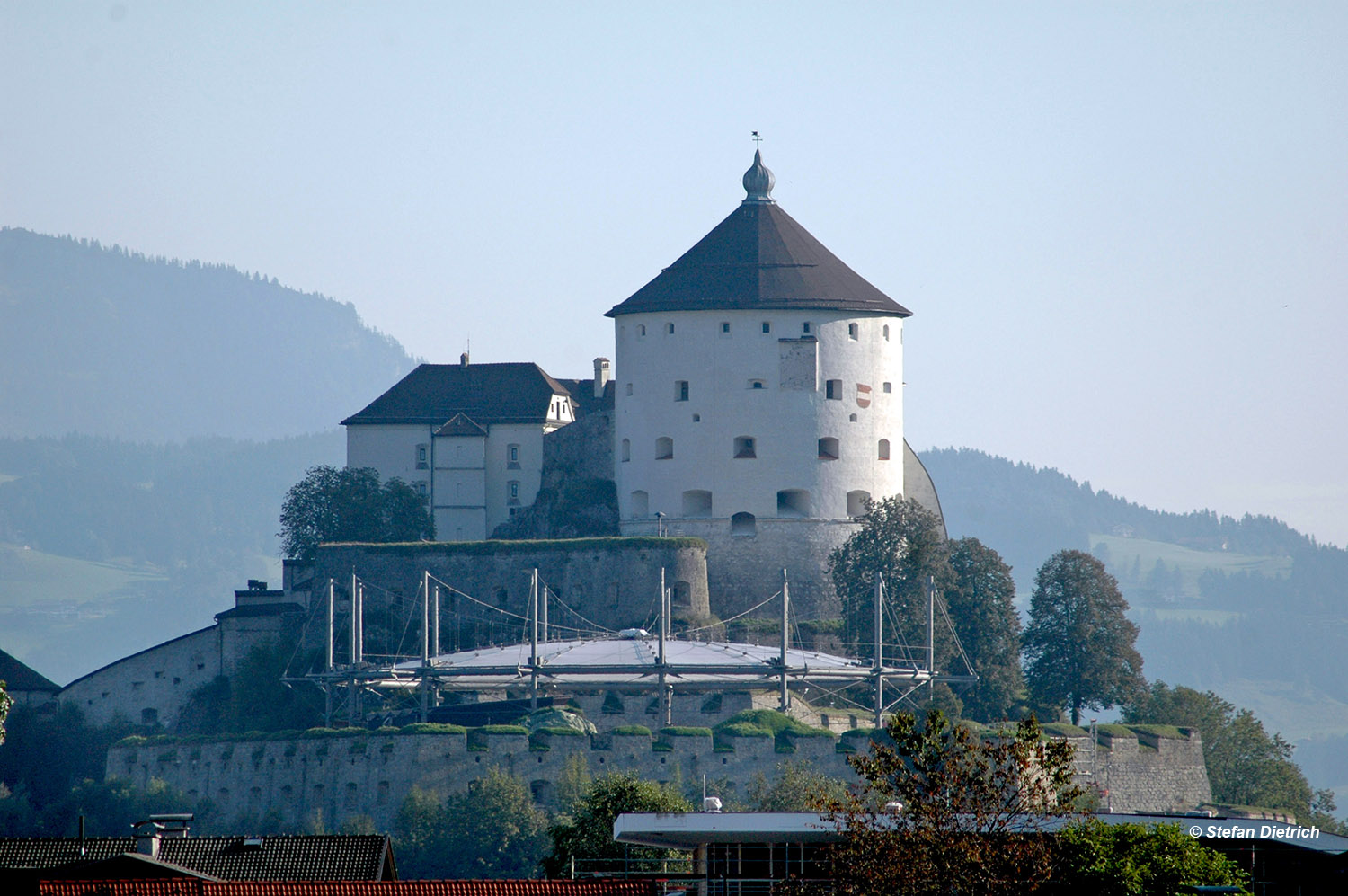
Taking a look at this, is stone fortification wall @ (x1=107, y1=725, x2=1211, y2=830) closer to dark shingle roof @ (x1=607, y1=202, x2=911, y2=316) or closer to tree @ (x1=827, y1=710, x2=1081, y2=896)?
dark shingle roof @ (x1=607, y1=202, x2=911, y2=316)

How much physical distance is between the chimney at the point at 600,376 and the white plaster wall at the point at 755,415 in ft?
29.9

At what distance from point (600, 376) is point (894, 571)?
64.1 ft

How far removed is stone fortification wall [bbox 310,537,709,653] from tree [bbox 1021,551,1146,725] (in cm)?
979

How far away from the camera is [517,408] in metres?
84.8

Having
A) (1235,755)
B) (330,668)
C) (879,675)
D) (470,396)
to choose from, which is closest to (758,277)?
(470,396)

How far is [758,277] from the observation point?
262ft

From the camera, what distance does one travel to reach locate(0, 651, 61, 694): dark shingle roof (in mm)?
79125

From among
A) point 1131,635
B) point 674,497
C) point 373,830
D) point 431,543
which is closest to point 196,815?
point 373,830

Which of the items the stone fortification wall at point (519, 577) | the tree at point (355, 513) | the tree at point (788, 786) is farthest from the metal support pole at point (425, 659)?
the tree at point (788, 786)

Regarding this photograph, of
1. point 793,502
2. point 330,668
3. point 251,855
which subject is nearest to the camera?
point 251,855

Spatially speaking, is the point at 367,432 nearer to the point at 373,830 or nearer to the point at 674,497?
the point at 674,497

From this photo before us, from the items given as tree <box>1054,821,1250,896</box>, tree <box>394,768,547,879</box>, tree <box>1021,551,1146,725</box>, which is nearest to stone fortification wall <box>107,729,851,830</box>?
tree <box>394,768,547,879</box>

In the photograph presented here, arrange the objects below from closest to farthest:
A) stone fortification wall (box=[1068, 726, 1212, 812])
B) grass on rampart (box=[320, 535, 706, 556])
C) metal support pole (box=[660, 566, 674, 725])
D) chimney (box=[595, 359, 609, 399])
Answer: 1. stone fortification wall (box=[1068, 726, 1212, 812])
2. metal support pole (box=[660, 566, 674, 725])
3. grass on rampart (box=[320, 535, 706, 556])
4. chimney (box=[595, 359, 609, 399])

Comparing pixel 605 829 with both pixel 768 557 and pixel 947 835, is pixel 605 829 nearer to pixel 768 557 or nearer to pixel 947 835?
pixel 947 835
